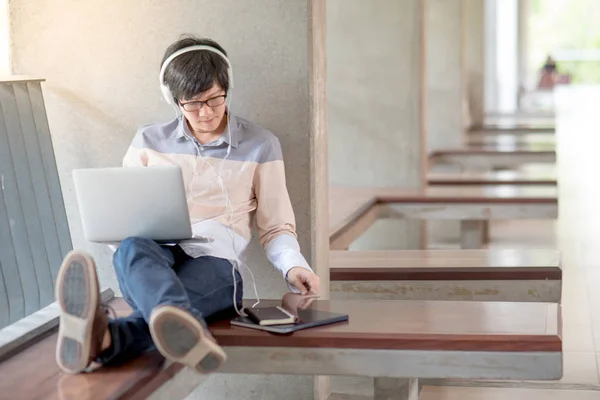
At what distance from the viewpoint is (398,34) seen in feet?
22.9

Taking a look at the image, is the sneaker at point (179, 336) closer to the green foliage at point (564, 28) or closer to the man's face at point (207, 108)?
the man's face at point (207, 108)

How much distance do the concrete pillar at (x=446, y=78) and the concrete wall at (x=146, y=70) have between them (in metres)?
6.49

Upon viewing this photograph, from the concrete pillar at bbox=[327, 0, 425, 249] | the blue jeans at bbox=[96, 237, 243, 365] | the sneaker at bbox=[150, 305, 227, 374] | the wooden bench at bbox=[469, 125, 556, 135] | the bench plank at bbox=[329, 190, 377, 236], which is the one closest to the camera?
the sneaker at bbox=[150, 305, 227, 374]

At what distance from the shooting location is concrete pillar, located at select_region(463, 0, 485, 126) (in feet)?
40.0

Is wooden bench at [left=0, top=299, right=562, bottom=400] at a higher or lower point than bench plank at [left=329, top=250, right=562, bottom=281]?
higher

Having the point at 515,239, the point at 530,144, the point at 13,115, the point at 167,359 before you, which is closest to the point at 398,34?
the point at 515,239

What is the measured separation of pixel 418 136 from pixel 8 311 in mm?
4338

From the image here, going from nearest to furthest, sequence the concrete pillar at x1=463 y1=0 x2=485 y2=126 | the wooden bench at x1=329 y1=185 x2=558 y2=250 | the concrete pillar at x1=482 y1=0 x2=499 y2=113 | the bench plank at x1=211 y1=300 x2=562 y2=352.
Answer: the bench plank at x1=211 y1=300 x2=562 y2=352 → the wooden bench at x1=329 y1=185 x2=558 y2=250 → the concrete pillar at x1=463 y1=0 x2=485 y2=126 → the concrete pillar at x1=482 y1=0 x2=499 y2=113

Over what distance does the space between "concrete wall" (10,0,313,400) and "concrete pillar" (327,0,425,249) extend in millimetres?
3506

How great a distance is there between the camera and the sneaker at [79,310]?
2.54 metres

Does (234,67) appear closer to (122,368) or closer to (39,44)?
(39,44)

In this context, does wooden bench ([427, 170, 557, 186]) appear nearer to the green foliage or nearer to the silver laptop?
the silver laptop

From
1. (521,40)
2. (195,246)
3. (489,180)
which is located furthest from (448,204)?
(521,40)

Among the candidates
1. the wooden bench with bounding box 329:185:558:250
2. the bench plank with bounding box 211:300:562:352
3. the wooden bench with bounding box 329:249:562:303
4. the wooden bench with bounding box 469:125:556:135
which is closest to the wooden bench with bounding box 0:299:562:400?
the bench plank with bounding box 211:300:562:352
